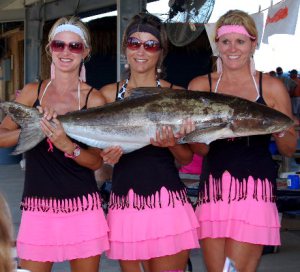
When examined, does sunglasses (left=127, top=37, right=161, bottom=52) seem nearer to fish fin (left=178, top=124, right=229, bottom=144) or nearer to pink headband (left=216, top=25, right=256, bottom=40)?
pink headband (left=216, top=25, right=256, bottom=40)

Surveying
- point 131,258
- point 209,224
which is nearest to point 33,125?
point 131,258

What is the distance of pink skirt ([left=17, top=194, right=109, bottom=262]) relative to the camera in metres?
3.58

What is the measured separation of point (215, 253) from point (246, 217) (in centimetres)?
32

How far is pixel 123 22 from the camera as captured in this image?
8141 mm

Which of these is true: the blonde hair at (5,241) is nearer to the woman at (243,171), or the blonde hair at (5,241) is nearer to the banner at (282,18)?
the woman at (243,171)

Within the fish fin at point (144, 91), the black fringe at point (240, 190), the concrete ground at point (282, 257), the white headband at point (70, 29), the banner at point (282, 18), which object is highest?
the banner at point (282, 18)

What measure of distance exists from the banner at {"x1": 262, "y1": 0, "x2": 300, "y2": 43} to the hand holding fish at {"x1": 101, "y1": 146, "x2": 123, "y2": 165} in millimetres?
5335

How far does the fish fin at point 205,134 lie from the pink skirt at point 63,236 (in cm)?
69

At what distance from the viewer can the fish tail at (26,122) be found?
338cm

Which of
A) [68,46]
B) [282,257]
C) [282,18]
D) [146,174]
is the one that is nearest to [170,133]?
[146,174]

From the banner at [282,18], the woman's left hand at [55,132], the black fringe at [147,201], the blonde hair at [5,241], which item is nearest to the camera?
the blonde hair at [5,241]

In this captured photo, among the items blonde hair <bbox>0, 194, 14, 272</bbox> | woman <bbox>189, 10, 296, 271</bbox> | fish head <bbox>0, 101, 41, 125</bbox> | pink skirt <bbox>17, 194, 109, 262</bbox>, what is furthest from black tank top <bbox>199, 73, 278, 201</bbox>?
blonde hair <bbox>0, 194, 14, 272</bbox>

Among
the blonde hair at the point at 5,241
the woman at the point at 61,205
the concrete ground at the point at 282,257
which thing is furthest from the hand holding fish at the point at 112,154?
the concrete ground at the point at 282,257

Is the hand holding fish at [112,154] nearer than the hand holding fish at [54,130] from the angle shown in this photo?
No
